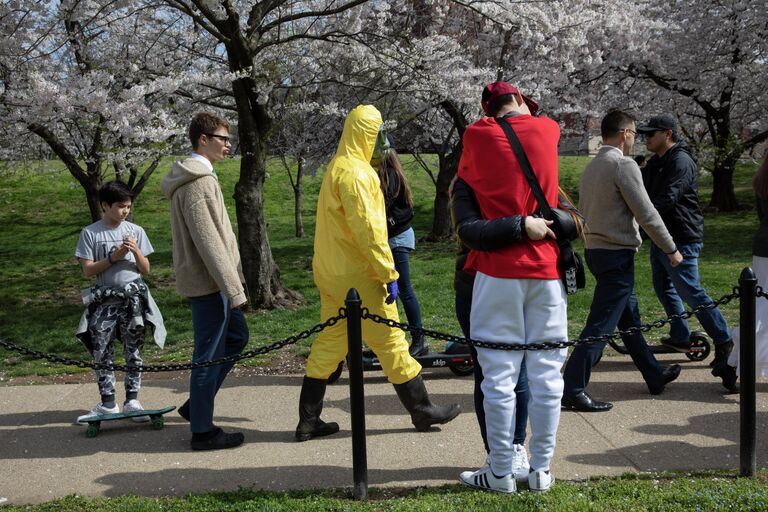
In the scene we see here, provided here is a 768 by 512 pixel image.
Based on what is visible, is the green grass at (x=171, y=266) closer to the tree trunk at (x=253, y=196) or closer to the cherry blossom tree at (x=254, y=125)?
the tree trunk at (x=253, y=196)

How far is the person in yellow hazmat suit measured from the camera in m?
4.40

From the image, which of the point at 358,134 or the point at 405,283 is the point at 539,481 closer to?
the point at 358,134

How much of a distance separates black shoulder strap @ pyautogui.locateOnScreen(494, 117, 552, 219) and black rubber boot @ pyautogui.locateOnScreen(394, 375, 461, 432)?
1530 millimetres

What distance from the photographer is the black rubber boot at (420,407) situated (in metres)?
4.68

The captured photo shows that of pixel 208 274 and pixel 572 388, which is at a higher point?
pixel 208 274

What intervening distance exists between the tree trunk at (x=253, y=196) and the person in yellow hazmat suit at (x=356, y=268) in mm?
5537

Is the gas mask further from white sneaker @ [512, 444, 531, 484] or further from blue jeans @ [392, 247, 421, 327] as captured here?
white sneaker @ [512, 444, 531, 484]

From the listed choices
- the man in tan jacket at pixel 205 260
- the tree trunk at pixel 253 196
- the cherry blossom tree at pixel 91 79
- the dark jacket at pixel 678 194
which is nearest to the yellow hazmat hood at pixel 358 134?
the man in tan jacket at pixel 205 260

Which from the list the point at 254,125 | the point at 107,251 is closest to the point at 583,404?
the point at 107,251

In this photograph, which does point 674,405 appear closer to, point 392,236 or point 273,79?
point 392,236

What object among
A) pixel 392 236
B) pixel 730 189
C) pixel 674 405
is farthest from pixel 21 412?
pixel 730 189

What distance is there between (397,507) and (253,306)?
6.81 metres

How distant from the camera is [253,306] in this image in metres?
10.2

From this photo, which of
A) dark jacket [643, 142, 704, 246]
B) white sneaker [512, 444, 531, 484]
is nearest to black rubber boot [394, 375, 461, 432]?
white sneaker [512, 444, 531, 484]
